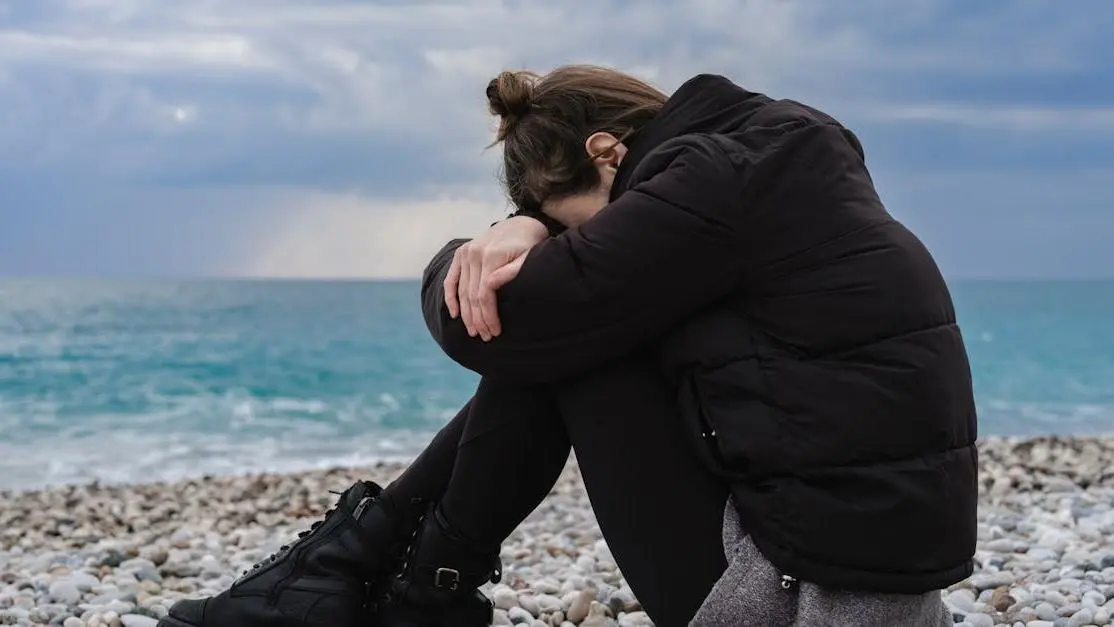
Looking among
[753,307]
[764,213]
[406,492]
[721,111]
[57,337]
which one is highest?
[57,337]

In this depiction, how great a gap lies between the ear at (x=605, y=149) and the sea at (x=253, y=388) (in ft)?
28.1

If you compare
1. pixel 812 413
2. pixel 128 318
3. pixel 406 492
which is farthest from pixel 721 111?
pixel 128 318

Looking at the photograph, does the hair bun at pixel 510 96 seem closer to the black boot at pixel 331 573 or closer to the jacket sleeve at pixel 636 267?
the jacket sleeve at pixel 636 267

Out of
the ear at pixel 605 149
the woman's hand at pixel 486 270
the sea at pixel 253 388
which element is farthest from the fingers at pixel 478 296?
the sea at pixel 253 388

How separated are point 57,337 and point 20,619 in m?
27.6

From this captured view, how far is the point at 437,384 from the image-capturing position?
2103 centimetres

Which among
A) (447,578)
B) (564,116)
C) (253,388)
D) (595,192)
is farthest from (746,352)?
(253,388)

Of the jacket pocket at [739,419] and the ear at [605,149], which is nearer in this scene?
the jacket pocket at [739,419]

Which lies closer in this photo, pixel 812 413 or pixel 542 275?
pixel 812 413

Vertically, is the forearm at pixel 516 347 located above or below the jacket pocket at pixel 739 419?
above

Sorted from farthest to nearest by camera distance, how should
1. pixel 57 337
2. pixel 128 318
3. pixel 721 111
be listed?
pixel 128 318 → pixel 57 337 → pixel 721 111

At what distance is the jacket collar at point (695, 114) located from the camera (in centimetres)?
211

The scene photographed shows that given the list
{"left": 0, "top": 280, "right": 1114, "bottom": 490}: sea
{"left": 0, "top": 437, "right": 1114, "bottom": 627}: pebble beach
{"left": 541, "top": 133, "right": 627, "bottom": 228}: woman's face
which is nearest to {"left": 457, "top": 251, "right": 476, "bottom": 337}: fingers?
{"left": 541, "top": 133, "right": 627, "bottom": 228}: woman's face

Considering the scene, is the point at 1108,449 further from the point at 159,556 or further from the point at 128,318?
the point at 128,318
